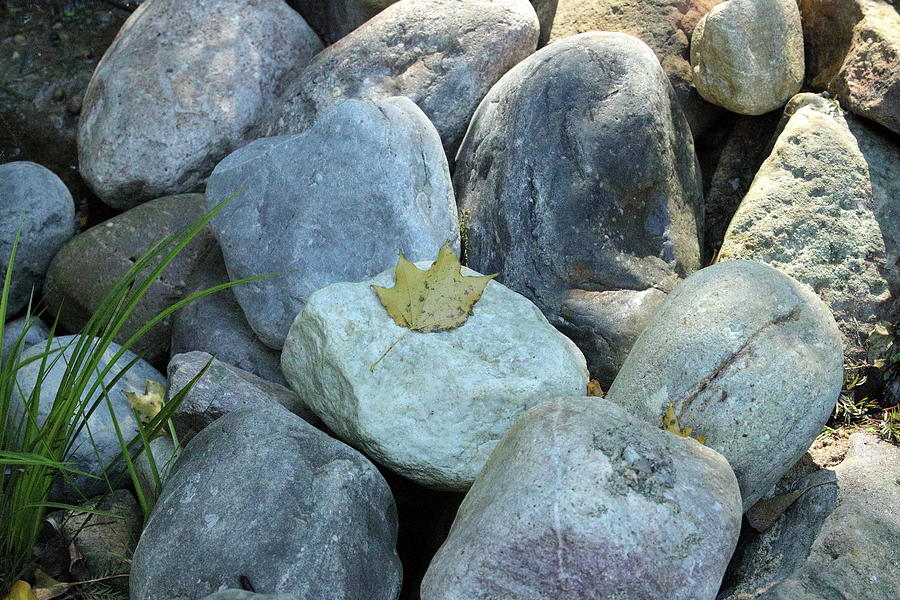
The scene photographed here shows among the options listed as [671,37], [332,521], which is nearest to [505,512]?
[332,521]

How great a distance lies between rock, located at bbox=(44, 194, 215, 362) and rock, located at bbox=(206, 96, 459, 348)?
510 millimetres

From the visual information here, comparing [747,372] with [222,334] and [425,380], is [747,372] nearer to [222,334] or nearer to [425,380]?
[425,380]

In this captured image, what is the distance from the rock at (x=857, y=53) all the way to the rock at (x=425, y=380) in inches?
63.0

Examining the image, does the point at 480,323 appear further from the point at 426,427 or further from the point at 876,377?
the point at 876,377

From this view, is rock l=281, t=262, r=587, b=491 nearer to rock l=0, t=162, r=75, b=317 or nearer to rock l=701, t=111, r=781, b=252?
rock l=701, t=111, r=781, b=252

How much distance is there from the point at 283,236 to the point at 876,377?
2228mm

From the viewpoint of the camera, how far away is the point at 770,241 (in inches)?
121

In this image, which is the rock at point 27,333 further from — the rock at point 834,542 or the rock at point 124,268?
the rock at point 834,542

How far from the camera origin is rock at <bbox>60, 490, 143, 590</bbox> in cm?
241

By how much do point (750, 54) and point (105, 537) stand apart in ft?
9.46

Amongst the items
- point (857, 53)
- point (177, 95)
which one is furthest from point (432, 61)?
point (857, 53)

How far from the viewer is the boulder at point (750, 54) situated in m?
3.19

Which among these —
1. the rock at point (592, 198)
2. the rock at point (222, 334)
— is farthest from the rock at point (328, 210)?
the rock at point (592, 198)

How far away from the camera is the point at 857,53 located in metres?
3.23
